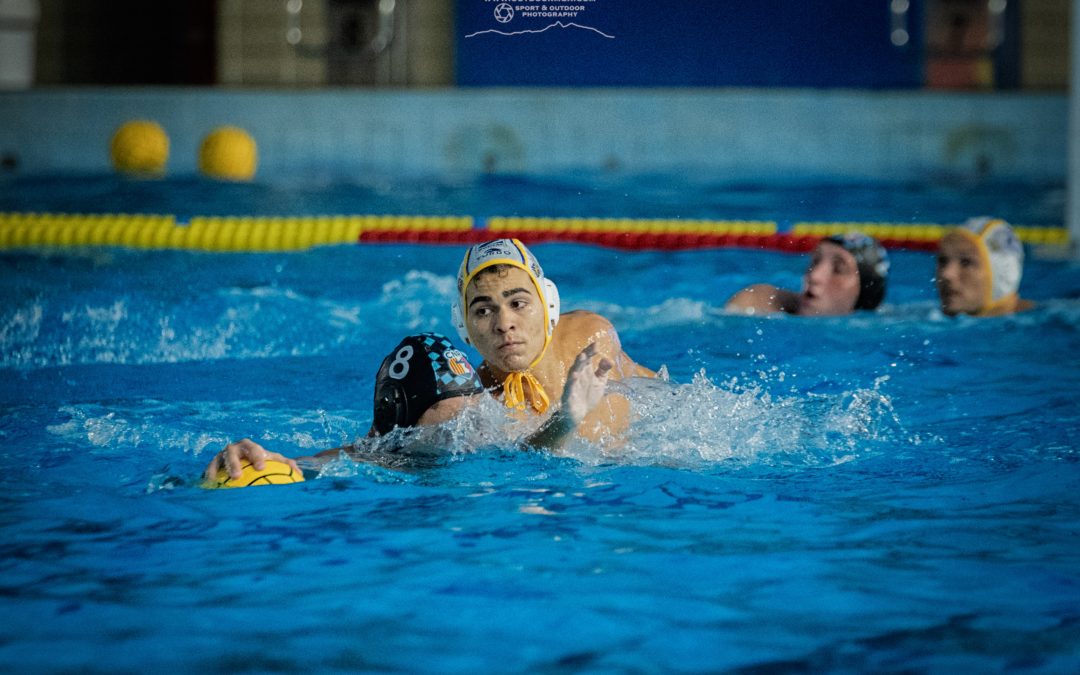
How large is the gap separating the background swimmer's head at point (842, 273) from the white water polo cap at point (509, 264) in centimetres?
269

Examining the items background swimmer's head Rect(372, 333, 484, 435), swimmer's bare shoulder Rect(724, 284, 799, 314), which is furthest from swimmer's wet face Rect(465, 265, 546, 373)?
swimmer's bare shoulder Rect(724, 284, 799, 314)

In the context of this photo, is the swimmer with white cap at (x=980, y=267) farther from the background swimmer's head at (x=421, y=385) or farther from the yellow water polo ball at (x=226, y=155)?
the yellow water polo ball at (x=226, y=155)

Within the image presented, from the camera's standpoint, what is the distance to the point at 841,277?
6.15m

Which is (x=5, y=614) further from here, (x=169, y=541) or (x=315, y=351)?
(x=315, y=351)

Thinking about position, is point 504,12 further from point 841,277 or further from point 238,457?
point 841,277

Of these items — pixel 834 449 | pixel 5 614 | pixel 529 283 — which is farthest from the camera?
pixel 834 449

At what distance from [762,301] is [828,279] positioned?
1.06 feet

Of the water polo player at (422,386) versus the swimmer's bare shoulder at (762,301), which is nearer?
the water polo player at (422,386)

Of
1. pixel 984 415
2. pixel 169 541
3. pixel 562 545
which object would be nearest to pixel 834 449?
pixel 984 415

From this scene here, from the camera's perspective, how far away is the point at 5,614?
2590 mm

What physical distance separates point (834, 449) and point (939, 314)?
264 centimetres

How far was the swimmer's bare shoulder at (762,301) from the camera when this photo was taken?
624cm

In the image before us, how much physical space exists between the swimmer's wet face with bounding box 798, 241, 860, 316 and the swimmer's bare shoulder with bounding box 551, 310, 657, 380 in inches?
88.1

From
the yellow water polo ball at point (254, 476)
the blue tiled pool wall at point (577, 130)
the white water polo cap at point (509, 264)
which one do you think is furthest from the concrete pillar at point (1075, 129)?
the yellow water polo ball at point (254, 476)
